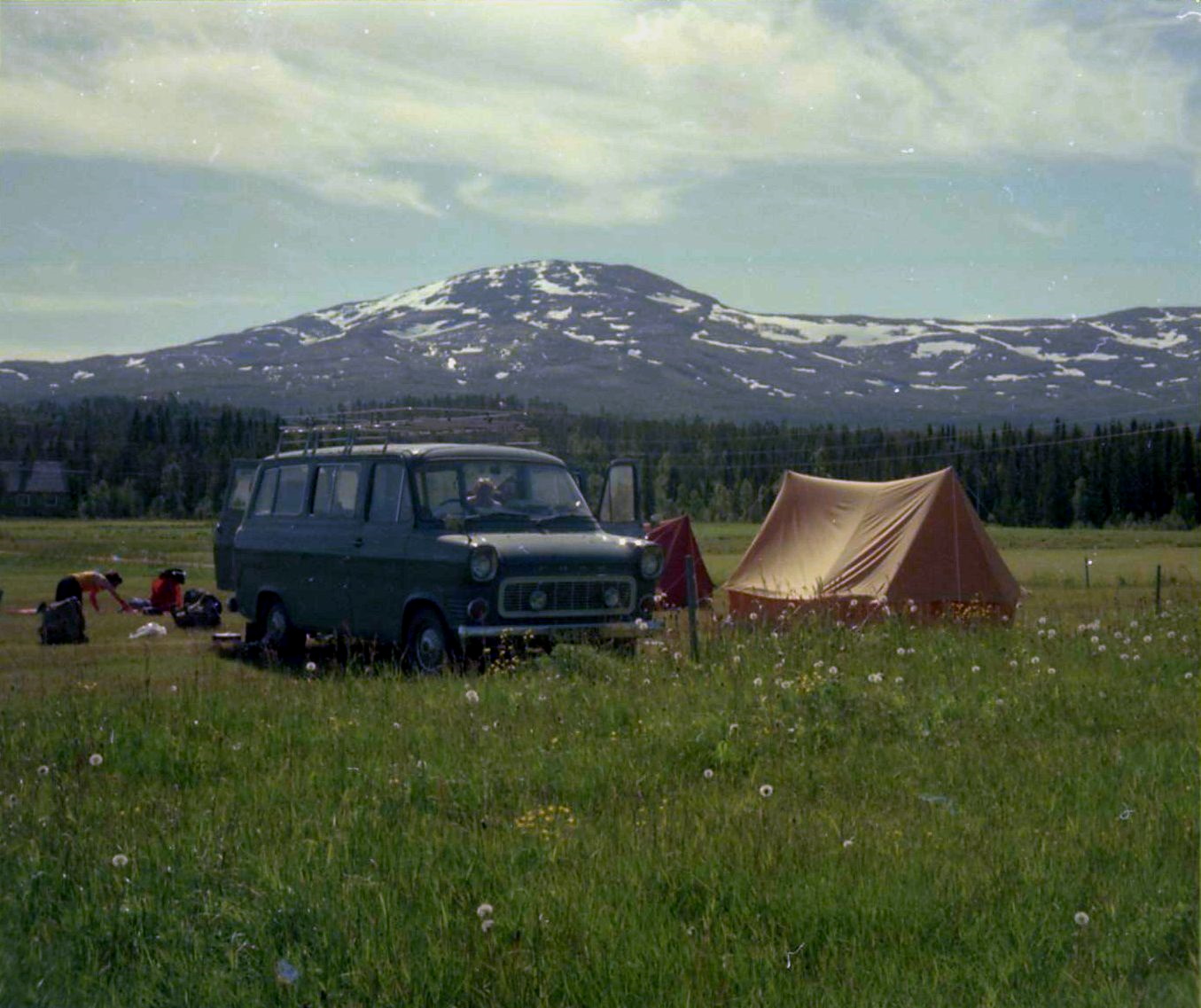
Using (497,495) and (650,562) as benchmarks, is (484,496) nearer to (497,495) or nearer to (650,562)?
→ (497,495)

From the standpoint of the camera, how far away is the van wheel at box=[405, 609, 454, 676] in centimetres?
1145

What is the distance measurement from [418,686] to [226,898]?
4615mm

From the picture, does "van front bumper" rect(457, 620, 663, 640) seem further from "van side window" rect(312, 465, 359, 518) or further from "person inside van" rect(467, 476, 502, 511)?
"van side window" rect(312, 465, 359, 518)

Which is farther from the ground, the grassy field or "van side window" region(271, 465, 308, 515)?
"van side window" region(271, 465, 308, 515)

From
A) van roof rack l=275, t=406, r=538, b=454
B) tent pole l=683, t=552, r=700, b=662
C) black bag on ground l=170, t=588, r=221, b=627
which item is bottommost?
black bag on ground l=170, t=588, r=221, b=627

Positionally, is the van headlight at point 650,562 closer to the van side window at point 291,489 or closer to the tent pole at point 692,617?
the tent pole at point 692,617

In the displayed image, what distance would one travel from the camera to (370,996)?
A: 4.03 m

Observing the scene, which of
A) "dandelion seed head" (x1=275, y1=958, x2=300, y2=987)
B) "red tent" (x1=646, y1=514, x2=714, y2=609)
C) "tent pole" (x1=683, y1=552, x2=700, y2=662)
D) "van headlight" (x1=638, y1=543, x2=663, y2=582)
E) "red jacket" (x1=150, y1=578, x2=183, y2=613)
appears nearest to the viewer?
"dandelion seed head" (x1=275, y1=958, x2=300, y2=987)

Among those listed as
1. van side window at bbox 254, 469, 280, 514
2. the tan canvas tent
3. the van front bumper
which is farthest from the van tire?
the tan canvas tent

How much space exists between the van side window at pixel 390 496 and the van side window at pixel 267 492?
2.18 meters

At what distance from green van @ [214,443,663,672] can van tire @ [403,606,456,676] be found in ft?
0.05

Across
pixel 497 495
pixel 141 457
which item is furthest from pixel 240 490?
pixel 141 457

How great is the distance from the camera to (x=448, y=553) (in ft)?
37.8

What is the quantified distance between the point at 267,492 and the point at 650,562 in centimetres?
478
